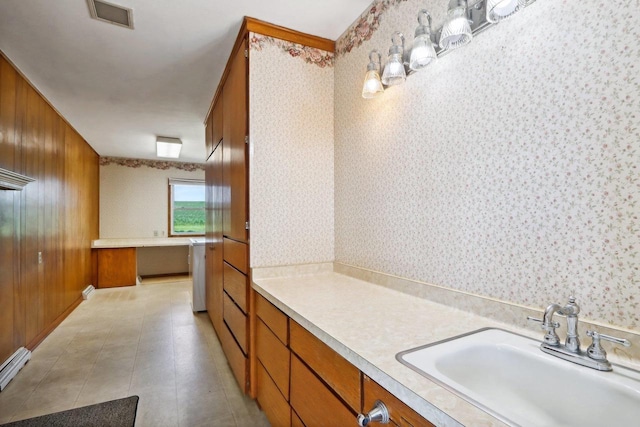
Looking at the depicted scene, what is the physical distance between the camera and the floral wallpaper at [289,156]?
197 centimetres

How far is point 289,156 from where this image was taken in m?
2.07

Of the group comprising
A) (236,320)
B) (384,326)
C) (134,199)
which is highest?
(134,199)

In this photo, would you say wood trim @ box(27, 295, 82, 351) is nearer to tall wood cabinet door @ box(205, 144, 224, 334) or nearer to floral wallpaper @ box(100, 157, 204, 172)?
tall wood cabinet door @ box(205, 144, 224, 334)

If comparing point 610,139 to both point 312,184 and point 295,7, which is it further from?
point 295,7

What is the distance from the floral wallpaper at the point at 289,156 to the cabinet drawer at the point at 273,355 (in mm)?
430

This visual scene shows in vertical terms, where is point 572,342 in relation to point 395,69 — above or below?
below

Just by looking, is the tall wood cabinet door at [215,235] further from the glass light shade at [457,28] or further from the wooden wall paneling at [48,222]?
the glass light shade at [457,28]

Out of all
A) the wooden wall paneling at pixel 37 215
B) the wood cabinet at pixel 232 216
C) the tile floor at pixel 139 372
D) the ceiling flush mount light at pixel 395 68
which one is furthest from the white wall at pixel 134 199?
the ceiling flush mount light at pixel 395 68

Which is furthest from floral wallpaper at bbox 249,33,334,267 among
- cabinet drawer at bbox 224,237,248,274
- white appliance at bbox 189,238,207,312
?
white appliance at bbox 189,238,207,312

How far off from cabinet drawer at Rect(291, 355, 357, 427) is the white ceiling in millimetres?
1990

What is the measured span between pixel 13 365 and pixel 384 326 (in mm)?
3085

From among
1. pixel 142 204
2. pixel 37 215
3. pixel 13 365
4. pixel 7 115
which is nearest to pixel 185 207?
pixel 142 204

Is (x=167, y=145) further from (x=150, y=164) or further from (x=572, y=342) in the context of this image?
(x=572, y=342)

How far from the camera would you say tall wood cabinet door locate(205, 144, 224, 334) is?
113 inches
